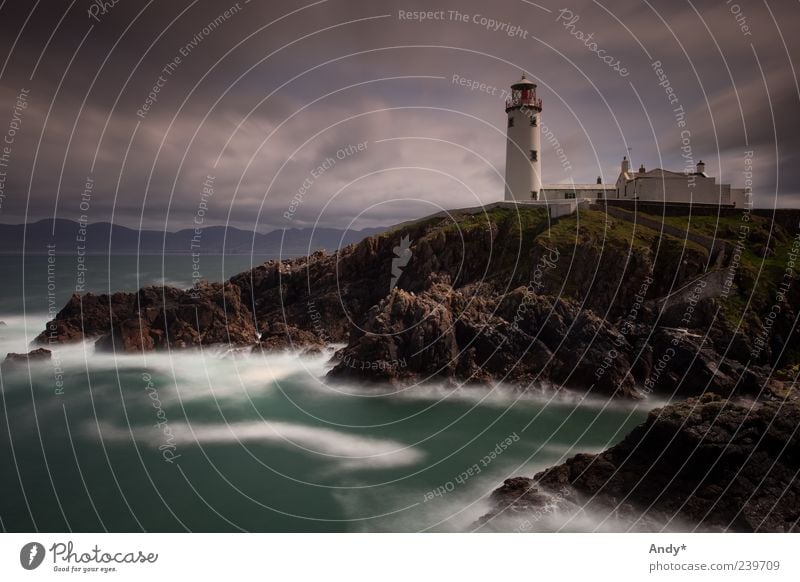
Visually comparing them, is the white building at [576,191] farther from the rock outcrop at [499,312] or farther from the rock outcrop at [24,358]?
the rock outcrop at [24,358]

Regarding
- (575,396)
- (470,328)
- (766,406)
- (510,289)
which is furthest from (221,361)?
(766,406)

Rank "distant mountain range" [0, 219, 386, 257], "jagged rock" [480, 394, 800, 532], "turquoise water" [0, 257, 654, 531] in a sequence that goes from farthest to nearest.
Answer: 1. "distant mountain range" [0, 219, 386, 257]
2. "turquoise water" [0, 257, 654, 531]
3. "jagged rock" [480, 394, 800, 532]

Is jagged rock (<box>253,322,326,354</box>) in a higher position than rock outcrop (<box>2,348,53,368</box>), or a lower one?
higher

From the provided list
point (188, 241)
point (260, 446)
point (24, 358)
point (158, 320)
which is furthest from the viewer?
point (188, 241)

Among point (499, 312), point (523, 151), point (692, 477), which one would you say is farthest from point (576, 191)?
point (692, 477)

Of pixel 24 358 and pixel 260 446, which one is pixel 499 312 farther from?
pixel 24 358

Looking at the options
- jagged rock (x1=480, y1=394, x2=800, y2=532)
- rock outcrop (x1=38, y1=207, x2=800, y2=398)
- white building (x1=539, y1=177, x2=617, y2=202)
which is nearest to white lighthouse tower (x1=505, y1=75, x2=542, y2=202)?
white building (x1=539, y1=177, x2=617, y2=202)

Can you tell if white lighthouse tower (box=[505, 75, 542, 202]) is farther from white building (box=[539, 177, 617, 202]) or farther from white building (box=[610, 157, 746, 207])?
white building (box=[610, 157, 746, 207])
